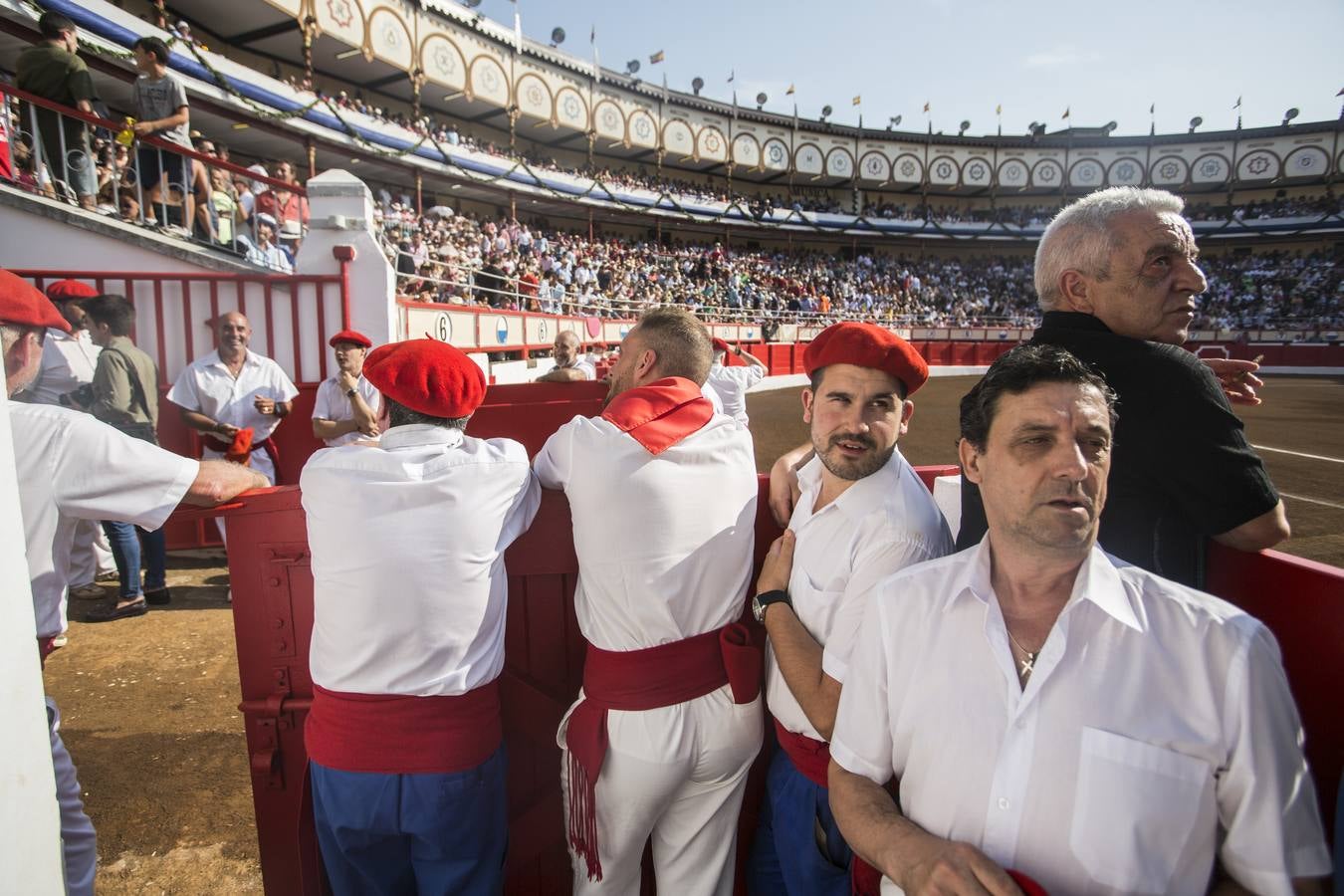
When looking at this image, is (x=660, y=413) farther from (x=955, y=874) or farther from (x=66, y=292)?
(x=66, y=292)

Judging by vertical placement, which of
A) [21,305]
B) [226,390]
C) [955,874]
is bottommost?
[955,874]

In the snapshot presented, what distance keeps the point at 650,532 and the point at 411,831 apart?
92 centimetres

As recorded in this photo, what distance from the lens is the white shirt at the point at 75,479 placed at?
5.48ft

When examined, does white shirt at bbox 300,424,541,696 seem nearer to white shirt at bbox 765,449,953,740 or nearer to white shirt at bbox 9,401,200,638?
white shirt at bbox 9,401,200,638

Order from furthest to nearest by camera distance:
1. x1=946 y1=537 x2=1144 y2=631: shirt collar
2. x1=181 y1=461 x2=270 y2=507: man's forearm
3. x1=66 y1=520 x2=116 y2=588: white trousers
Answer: x1=66 y1=520 x2=116 y2=588: white trousers
x1=181 y1=461 x2=270 y2=507: man's forearm
x1=946 y1=537 x2=1144 y2=631: shirt collar

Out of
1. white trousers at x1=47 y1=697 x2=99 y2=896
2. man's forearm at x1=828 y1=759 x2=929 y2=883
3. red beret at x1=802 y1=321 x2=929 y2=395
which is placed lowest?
white trousers at x1=47 y1=697 x2=99 y2=896

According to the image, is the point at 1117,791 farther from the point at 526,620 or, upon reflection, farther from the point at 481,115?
the point at 481,115

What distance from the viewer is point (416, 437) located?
1.72 m

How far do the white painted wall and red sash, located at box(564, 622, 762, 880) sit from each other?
1079mm

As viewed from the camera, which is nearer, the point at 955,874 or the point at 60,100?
the point at 955,874

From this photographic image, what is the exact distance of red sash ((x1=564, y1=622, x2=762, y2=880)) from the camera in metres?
1.74

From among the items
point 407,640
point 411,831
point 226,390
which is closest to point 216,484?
point 407,640

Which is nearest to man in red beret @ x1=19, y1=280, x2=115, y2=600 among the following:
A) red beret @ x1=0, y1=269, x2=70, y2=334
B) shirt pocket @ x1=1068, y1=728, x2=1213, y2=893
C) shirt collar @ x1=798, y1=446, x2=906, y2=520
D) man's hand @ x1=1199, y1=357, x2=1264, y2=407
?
red beret @ x1=0, y1=269, x2=70, y2=334

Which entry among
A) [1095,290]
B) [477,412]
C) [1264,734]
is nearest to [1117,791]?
[1264,734]
